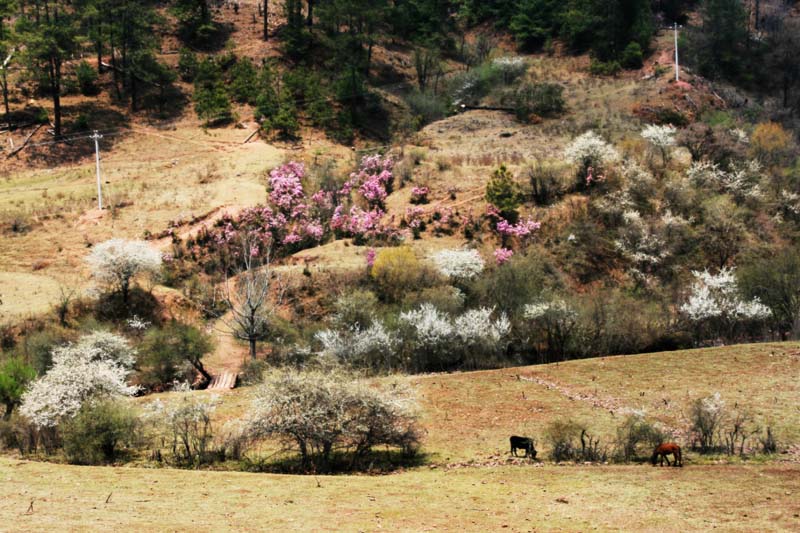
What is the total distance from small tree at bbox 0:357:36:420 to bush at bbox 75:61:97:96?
145ft

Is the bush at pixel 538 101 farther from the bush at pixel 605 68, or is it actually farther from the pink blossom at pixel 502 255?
the pink blossom at pixel 502 255

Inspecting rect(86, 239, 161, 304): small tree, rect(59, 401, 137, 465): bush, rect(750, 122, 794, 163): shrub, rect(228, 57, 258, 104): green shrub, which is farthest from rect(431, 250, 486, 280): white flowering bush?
rect(228, 57, 258, 104): green shrub

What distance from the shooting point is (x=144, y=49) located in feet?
243

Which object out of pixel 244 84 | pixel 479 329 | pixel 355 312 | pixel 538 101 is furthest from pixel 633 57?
pixel 355 312

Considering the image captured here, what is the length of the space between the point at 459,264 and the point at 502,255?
4.10 metres

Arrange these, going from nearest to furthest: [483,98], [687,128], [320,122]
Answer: [687,128] → [320,122] → [483,98]

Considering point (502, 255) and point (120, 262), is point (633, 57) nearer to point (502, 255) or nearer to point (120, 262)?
point (502, 255)

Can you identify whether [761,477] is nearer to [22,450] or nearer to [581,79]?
[22,450]

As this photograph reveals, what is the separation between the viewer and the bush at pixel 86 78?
7431 cm

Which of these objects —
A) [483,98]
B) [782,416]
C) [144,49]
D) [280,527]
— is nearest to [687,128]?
[483,98]

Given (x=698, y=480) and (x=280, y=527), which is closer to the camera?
(x=280, y=527)

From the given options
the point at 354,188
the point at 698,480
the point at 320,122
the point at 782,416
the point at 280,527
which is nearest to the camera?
the point at 280,527

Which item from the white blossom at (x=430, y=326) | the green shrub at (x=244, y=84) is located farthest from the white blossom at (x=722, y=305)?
the green shrub at (x=244, y=84)

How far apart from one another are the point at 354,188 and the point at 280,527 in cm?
3960
